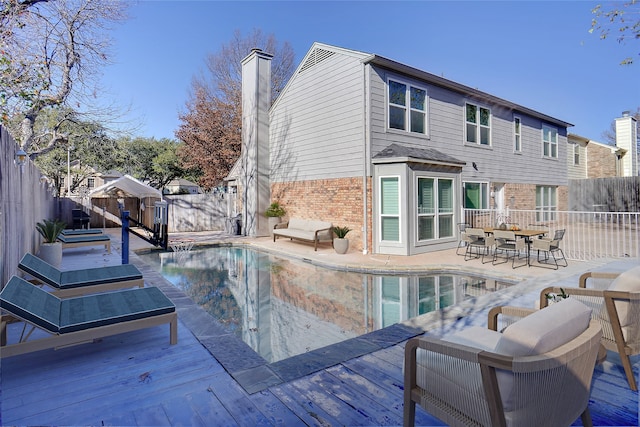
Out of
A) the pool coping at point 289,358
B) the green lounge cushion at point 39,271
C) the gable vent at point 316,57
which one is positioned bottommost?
the pool coping at point 289,358

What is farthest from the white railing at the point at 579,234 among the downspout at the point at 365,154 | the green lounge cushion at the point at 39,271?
the green lounge cushion at the point at 39,271

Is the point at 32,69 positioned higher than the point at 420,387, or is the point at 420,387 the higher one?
the point at 32,69

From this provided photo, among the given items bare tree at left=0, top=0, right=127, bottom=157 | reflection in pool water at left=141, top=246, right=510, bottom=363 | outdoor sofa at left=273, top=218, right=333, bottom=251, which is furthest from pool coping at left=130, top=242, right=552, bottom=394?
bare tree at left=0, top=0, right=127, bottom=157

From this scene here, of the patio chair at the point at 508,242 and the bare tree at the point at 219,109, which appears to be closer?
the patio chair at the point at 508,242

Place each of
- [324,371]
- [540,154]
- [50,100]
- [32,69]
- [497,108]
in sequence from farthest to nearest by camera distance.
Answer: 1. [540,154]
2. [497,108]
3. [50,100]
4. [32,69]
5. [324,371]

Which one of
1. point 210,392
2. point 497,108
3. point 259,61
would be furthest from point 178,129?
point 210,392

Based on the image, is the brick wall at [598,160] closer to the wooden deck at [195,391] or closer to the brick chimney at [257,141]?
the brick chimney at [257,141]

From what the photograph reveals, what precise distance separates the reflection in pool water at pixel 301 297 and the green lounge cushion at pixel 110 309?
141cm

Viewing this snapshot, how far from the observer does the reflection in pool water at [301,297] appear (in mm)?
4926

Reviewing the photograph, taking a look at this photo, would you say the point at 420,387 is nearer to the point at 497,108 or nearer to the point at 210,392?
the point at 210,392

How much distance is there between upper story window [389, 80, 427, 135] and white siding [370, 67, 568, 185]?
0.23 meters

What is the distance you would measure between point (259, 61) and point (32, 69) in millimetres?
7861

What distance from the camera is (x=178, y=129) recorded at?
23750mm

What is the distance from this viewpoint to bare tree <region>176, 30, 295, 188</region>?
22938 millimetres
